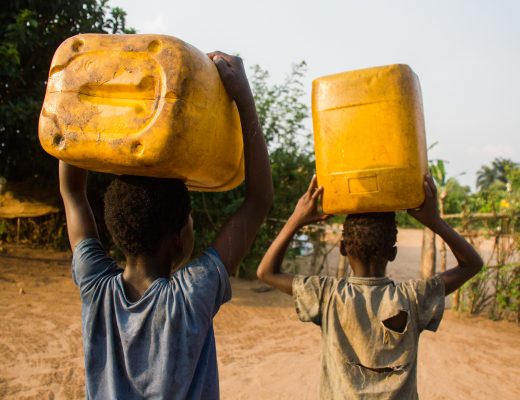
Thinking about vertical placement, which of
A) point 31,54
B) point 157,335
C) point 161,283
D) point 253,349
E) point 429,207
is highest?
point 31,54

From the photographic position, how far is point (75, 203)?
1.44m

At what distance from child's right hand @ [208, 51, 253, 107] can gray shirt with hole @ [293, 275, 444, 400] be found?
0.91 meters

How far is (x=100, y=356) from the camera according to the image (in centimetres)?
122

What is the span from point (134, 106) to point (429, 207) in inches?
42.7

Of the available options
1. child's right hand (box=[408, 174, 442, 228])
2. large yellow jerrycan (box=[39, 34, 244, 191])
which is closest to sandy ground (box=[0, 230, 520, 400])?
child's right hand (box=[408, 174, 442, 228])

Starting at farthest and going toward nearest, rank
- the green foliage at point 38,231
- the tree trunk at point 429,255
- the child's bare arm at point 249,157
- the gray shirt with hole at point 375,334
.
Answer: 1. the green foliage at point 38,231
2. the tree trunk at point 429,255
3. the gray shirt with hole at point 375,334
4. the child's bare arm at point 249,157

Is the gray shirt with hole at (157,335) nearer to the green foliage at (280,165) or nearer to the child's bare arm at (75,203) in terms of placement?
the child's bare arm at (75,203)

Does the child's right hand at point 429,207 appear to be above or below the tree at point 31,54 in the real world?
below

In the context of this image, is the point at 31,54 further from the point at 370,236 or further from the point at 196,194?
the point at 370,236

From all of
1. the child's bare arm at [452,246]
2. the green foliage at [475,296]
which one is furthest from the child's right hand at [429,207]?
the green foliage at [475,296]

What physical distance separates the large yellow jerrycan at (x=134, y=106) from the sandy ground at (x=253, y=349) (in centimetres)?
320

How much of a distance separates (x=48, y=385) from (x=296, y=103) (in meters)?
5.61

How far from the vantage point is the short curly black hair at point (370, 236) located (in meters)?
1.82

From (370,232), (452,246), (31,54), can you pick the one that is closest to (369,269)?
(370,232)
